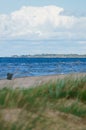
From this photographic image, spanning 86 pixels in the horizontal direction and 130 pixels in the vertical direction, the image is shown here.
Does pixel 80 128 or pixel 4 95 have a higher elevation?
pixel 4 95

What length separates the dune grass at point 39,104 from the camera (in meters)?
7.41

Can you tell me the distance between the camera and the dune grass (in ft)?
24.3

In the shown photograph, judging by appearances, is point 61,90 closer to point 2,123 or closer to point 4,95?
point 4,95

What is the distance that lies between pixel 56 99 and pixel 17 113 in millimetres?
2776

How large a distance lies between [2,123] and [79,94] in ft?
15.0

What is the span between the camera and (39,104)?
28.1ft

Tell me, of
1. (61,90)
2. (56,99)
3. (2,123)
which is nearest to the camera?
(2,123)

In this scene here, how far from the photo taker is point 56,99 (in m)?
10.5

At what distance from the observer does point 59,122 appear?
8336mm

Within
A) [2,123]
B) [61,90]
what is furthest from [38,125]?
[61,90]

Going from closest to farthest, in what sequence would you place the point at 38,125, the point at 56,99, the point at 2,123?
1. the point at 2,123
2. the point at 38,125
3. the point at 56,99

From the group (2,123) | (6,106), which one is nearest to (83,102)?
(6,106)

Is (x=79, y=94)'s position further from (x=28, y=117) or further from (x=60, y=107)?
(x=28, y=117)

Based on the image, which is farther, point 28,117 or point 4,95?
point 4,95
